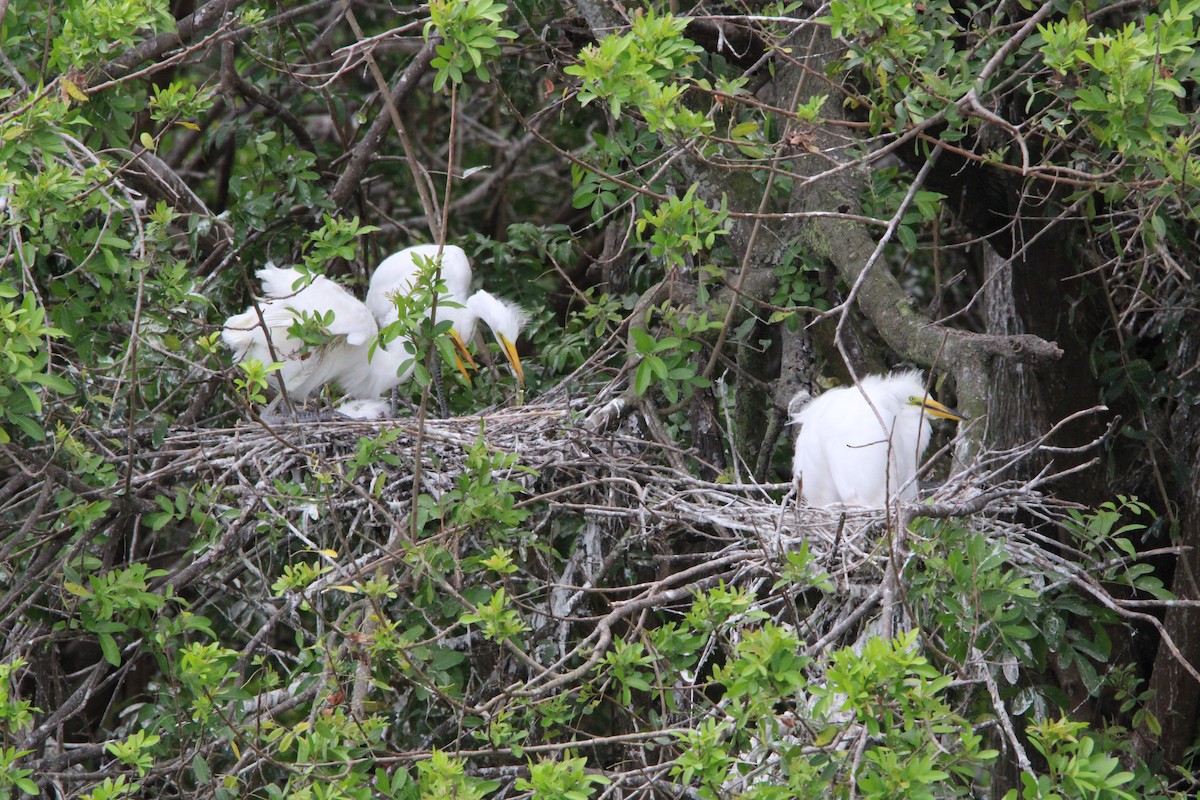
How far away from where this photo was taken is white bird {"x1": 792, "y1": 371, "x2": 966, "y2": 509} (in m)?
3.67

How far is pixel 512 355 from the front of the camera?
4520 mm

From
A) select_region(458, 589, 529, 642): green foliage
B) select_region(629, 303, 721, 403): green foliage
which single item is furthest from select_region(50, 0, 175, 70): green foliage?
select_region(458, 589, 529, 642): green foliage

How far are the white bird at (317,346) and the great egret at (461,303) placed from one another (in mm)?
146

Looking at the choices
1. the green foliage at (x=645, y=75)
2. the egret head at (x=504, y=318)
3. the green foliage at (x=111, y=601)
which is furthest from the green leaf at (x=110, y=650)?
the egret head at (x=504, y=318)

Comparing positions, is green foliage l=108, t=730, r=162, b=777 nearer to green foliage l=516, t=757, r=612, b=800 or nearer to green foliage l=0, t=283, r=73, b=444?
green foliage l=0, t=283, r=73, b=444

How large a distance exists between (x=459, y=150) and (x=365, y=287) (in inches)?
45.6

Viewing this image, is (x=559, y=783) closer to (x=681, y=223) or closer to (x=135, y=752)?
(x=135, y=752)

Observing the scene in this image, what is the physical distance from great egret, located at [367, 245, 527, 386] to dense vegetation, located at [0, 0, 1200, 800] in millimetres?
89

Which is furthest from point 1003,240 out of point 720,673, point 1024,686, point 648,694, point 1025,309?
point 720,673

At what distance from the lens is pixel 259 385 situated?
2881 mm

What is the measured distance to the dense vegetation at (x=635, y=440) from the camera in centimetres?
249

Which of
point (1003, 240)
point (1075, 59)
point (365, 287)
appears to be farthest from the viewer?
point (365, 287)

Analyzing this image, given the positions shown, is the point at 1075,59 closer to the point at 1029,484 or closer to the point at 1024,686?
the point at 1029,484

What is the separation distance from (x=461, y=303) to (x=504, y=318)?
0.16 meters
